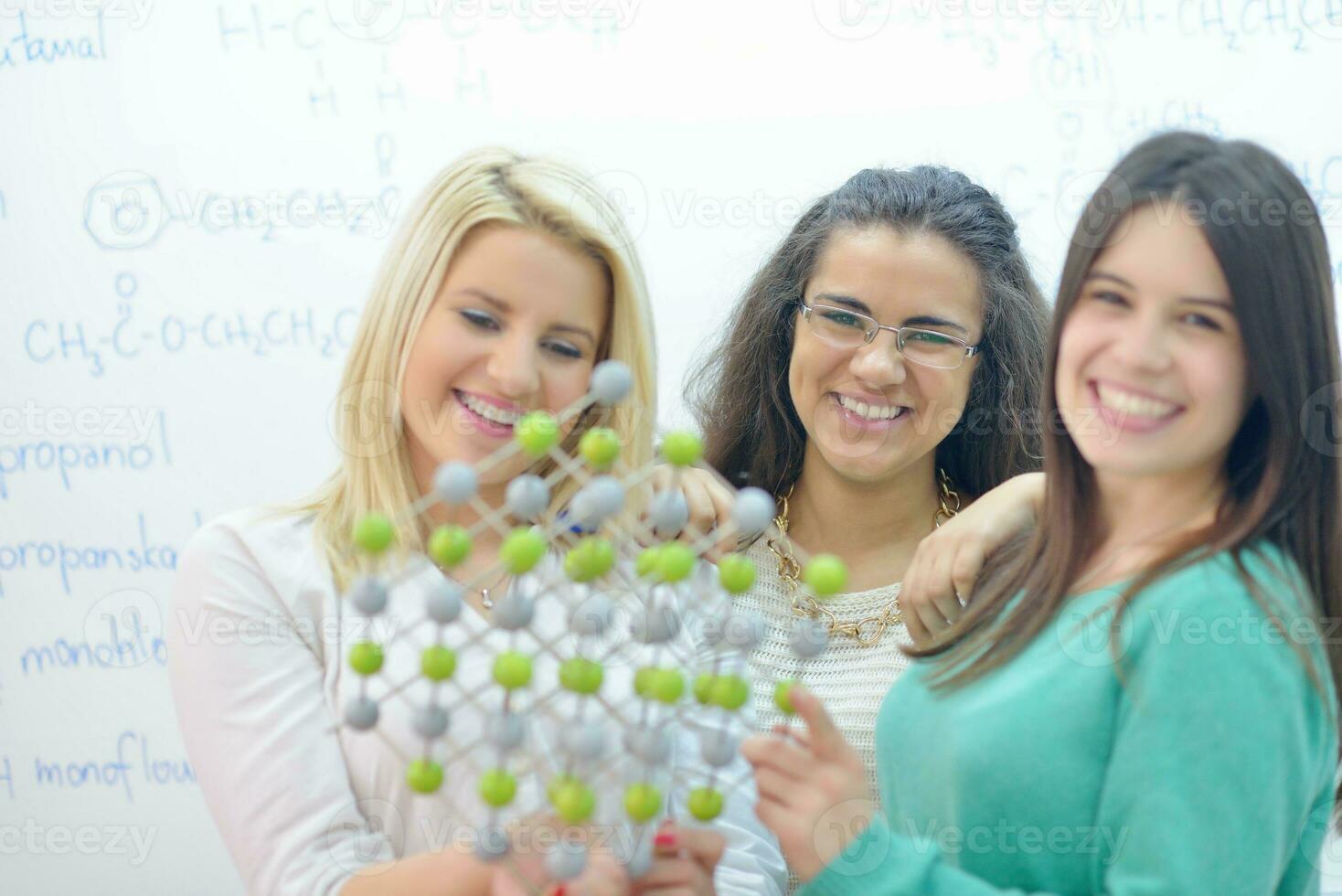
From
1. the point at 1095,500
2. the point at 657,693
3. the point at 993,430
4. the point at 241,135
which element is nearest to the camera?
the point at 657,693

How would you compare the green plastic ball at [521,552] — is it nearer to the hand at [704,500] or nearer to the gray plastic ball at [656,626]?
the gray plastic ball at [656,626]

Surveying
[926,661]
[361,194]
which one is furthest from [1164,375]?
[361,194]

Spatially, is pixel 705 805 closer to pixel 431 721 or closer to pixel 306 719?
pixel 431 721

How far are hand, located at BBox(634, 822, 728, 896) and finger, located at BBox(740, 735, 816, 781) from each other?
0.23 ft

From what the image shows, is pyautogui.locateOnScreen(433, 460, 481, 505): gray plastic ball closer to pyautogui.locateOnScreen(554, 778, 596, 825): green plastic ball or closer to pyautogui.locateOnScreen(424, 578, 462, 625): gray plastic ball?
pyautogui.locateOnScreen(424, 578, 462, 625): gray plastic ball

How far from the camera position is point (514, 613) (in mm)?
885

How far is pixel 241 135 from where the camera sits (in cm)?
206

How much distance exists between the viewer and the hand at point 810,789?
929 mm

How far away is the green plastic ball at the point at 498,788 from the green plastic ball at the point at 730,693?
0.15 m

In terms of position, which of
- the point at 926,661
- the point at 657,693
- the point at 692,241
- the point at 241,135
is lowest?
the point at 926,661

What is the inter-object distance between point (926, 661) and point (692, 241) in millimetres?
1161

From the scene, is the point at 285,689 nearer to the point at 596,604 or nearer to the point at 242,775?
the point at 242,775

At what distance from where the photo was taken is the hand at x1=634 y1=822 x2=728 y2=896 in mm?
944

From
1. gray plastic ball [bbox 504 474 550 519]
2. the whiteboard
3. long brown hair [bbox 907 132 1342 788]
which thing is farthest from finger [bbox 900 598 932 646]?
the whiteboard
